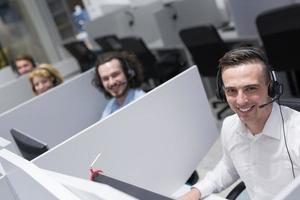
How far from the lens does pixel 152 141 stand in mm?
1432

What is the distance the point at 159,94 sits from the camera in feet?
4.69

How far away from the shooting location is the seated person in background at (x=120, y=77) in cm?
209

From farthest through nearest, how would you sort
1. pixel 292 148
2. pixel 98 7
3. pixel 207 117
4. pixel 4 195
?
pixel 98 7
pixel 207 117
pixel 4 195
pixel 292 148

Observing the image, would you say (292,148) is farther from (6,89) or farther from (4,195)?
(6,89)

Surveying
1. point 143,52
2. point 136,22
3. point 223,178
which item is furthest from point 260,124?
point 136,22

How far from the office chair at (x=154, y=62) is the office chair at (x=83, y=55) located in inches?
41.6

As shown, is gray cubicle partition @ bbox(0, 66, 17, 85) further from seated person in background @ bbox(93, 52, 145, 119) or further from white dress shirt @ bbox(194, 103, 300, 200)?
white dress shirt @ bbox(194, 103, 300, 200)

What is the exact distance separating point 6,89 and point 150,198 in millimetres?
2485

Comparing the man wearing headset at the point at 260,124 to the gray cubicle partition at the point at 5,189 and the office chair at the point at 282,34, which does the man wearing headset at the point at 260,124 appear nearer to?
the gray cubicle partition at the point at 5,189

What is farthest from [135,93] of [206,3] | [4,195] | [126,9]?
[126,9]

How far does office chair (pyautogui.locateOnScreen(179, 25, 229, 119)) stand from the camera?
2.86 meters

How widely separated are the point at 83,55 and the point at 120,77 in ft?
9.39

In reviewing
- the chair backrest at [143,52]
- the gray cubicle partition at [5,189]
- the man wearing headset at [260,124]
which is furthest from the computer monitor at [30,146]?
the chair backrest at [143,52]

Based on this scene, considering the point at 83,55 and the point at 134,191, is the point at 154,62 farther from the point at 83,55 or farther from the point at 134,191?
the point at 134,191
